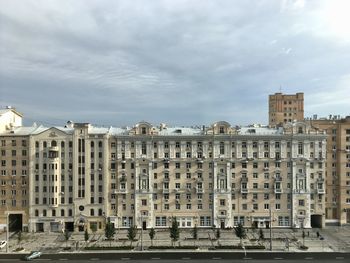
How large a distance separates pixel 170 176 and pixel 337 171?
46.4 metres

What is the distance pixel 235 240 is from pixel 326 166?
3676 centimetres

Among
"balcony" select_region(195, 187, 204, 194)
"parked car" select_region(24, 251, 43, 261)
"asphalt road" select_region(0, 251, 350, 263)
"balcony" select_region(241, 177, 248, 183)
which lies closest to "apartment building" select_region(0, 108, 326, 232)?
"balcony" select_region(241, 177, 248, 183)

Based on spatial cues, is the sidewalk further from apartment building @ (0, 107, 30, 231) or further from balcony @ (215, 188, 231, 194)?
balcony @ (215, 188, 231, 194)

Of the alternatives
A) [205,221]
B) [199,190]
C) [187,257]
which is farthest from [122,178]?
[187,257]

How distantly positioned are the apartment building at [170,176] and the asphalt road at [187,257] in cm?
2008

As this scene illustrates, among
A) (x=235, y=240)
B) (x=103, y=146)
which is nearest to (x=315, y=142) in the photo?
(x=235, y=240)

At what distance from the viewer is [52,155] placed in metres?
81.9

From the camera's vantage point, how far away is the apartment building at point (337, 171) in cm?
8831

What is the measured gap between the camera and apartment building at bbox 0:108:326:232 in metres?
82.2

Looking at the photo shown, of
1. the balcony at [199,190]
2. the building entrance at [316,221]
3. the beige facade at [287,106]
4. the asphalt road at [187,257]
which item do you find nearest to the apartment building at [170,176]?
the balcony at [199,190]

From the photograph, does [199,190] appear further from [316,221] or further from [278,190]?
[316,221]

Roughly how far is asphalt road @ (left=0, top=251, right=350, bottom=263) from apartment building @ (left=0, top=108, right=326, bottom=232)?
65.9 feet

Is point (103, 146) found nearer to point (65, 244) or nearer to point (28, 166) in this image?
point (28, 166)

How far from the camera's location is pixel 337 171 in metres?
89.9
